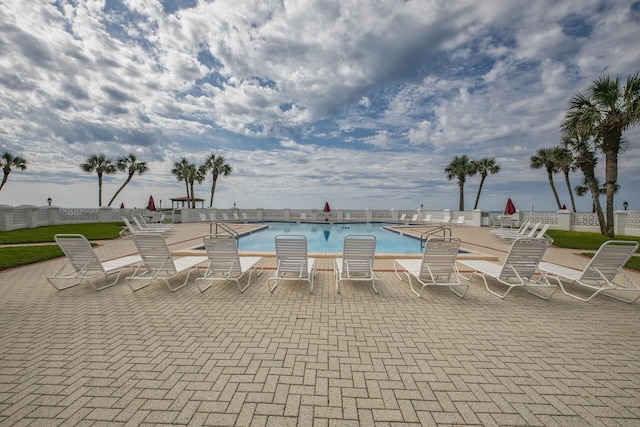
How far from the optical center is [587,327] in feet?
12.3

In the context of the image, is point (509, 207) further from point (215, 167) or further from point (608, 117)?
point (215, 167)

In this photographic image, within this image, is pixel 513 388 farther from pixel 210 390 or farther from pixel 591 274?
pixel 591 274

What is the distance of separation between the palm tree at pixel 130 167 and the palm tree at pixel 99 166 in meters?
0.99

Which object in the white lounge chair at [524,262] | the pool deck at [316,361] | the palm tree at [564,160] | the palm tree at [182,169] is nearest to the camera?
the pool deck at [316,361]

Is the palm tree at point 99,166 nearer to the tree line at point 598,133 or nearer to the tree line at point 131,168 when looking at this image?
the tree line at point 131,168

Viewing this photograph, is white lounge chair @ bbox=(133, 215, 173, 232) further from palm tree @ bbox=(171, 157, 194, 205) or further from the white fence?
palm tree @ bbox=(171, 157, 194, 205)

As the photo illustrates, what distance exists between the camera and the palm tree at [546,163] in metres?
28.2

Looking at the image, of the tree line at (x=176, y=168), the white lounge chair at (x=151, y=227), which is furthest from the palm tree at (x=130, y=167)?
the white lounge chair at (x=151, y=227)

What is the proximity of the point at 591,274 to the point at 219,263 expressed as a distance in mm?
7574

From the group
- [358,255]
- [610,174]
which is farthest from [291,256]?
[610,174]

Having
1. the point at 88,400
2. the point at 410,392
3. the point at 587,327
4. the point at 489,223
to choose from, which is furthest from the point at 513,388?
the point at 489,223

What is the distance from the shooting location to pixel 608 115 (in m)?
14.0

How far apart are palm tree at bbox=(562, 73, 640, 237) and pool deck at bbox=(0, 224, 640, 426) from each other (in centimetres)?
1497

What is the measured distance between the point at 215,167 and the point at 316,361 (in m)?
37.0
